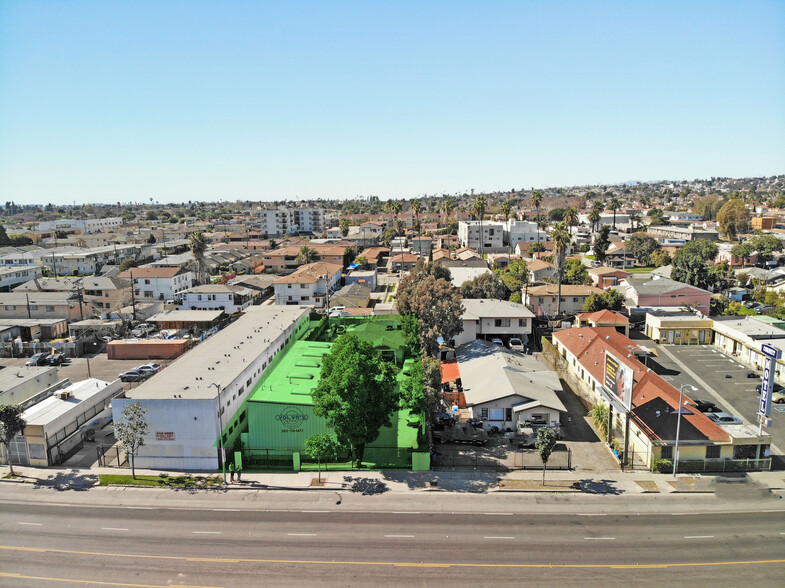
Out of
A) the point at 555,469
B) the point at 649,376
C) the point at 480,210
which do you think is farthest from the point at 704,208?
the point at 555,469

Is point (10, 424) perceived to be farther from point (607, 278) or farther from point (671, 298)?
point (607, 278)

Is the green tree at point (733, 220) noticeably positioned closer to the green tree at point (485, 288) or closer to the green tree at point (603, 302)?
the green tree at point (603, 302)

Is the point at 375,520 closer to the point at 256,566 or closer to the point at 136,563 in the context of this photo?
the point at 256,566

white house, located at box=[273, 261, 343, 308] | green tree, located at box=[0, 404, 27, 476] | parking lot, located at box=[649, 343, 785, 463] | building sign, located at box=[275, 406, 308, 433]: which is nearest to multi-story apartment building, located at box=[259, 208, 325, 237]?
white house, located at box=[273, 261, 343, 308]

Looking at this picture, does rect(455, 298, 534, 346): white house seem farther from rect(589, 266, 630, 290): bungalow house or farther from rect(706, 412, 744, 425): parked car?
rect(589, 266, 630, 290): bungalow house

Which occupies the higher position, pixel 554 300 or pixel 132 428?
pixel 554 300

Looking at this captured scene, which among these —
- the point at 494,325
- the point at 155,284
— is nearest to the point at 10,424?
the point at 494,325

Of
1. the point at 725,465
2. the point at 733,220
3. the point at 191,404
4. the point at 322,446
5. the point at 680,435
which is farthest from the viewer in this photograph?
the point at 733,220
